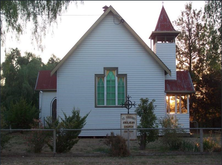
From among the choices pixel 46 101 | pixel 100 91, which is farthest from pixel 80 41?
pixel 46 101

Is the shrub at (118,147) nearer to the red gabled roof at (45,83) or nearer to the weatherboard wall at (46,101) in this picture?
the red gabled roof at (45,83)

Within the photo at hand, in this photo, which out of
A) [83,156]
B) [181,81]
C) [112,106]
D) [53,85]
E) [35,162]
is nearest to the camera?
[35,162]

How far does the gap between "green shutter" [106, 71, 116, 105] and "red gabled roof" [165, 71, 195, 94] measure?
3.77 meters

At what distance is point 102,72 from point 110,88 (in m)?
1.23

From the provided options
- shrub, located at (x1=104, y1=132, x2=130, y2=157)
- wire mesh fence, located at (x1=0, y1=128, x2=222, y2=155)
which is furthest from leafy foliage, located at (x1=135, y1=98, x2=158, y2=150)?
shrub, located at (x1=104, y1=132, x2=130, y2=157)

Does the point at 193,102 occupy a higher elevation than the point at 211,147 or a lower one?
higher

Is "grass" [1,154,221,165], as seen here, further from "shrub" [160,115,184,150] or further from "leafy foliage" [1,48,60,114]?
"leafy foliage" [1,48,60,114]

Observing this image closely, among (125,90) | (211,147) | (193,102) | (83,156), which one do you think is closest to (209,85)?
(193,102)

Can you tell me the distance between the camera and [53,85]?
28734mm

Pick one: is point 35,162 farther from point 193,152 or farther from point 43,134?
point 193,152

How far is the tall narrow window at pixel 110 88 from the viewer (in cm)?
2225

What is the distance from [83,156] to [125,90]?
9364 mm

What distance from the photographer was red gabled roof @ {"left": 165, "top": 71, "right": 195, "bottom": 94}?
908 inches

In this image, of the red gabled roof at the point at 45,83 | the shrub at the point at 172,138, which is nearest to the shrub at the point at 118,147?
the shrub at the point at 172,138
